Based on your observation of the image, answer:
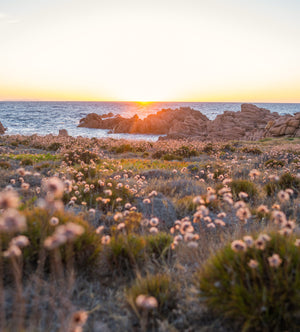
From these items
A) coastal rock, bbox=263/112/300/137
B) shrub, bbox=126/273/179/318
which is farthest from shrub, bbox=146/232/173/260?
coastal rock, bbox=263/112/300/137

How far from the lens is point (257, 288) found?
7.19 ft

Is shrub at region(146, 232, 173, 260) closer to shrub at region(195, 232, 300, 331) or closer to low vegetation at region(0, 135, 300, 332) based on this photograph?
low vegetation at region(0, 135, 300, 332)

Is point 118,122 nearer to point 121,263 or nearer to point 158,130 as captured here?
point 158,130

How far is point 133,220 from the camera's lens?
3.96 metres

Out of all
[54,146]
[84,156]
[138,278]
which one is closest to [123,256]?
[138,278]

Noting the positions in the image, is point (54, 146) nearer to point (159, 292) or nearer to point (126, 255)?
point (126, 255)

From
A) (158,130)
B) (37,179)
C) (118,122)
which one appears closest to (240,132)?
(158,130)

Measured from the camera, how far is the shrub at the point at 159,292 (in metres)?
2.60

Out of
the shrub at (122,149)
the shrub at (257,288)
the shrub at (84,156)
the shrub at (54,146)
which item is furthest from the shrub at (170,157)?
the shrub at (257,288)

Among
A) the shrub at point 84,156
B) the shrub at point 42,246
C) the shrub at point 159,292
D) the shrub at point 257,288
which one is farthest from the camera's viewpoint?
the shrub at point 84,156

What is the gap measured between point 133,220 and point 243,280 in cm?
199

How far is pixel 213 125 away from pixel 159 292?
4813 cm

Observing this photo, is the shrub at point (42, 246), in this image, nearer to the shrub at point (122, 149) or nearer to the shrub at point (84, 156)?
the shrub at point (84, 156)

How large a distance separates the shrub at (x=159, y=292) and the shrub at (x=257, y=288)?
1.18 ft
